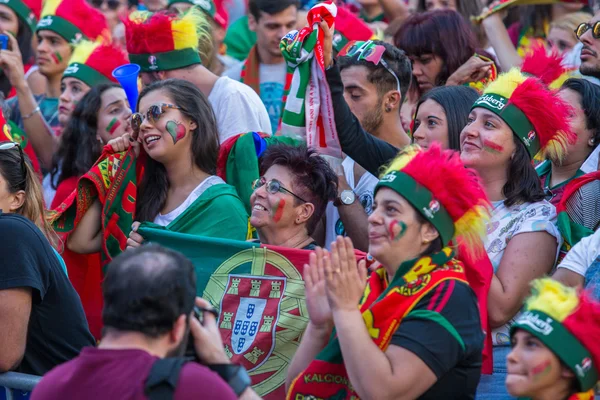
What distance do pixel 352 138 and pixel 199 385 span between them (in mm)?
2438

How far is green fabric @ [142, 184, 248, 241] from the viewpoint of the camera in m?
5.18

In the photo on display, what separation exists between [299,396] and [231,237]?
1.57 meters

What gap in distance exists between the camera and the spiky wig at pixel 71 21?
8.24 metres

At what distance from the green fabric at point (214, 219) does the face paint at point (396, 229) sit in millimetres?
1490

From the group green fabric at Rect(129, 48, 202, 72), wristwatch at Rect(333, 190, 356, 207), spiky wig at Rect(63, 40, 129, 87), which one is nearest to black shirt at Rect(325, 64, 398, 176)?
wristwatch at Rect(333, 190, 356, 207)

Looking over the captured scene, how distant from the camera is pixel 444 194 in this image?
3.79 metres

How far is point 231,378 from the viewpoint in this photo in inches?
128

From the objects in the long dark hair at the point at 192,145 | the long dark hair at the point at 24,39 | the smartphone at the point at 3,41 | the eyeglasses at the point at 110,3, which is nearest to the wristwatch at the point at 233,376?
the long dark hair at the point at 192,145

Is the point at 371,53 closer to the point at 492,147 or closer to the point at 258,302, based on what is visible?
the point at 492,147

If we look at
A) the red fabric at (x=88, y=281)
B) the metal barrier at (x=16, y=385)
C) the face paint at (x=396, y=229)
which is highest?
the face paint at (x=396, y=229)

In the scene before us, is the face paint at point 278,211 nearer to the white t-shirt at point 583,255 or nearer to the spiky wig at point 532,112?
the spiky wig at point 532,112

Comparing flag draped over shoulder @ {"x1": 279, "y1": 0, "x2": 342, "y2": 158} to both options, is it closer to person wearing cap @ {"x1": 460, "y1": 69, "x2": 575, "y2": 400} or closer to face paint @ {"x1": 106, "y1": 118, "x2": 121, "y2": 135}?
person wearing cap @ {"x1": 460, "y1": 69, "x2": 575, "y2": 400}

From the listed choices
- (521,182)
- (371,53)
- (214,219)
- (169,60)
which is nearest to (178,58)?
(169,60)

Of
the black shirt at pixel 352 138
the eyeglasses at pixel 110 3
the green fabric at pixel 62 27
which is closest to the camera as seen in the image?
the black shirt at pixel 352 138
